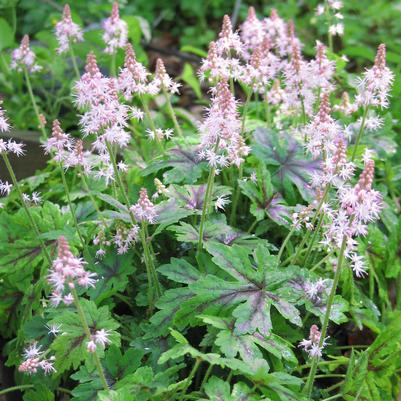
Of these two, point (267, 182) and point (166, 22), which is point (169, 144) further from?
point (166, 22)

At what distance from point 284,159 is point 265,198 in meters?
0.29

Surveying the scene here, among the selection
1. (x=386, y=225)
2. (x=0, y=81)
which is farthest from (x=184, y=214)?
(x=0, y=81)

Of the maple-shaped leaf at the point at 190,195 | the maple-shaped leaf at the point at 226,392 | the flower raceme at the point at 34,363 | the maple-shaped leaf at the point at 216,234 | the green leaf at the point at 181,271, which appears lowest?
the maple-shaped leaf at the point at 226,392

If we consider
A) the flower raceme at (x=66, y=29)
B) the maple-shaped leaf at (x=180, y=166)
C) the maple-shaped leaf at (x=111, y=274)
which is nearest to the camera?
the maple-shaped leaf at (x=111, y=274)

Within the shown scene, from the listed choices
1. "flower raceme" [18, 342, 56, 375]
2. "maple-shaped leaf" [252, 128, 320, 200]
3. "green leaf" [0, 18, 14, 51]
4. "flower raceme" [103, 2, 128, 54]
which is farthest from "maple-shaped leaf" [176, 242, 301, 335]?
"green leaf" [0, 18, 14, 51]

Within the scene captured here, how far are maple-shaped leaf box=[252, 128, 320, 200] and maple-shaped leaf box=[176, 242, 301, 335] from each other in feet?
1.88

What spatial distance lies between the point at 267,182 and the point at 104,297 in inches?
29.3

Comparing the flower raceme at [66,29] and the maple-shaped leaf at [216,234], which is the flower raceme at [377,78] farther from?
the flower raceme at [66,29]

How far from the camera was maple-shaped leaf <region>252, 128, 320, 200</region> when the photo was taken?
2.69 m

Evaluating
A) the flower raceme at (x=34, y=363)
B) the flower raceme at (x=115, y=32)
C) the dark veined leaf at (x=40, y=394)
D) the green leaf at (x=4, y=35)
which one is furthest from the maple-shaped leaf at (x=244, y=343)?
the green leaf at (x=4, y=35)

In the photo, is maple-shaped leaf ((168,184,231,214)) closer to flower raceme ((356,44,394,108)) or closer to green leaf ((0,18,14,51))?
flower raceme ((356,44,394,108))

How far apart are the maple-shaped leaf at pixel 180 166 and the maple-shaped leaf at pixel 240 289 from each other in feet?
1.51

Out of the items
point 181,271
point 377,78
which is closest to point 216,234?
point 181,271

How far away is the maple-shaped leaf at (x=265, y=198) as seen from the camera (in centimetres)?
250
